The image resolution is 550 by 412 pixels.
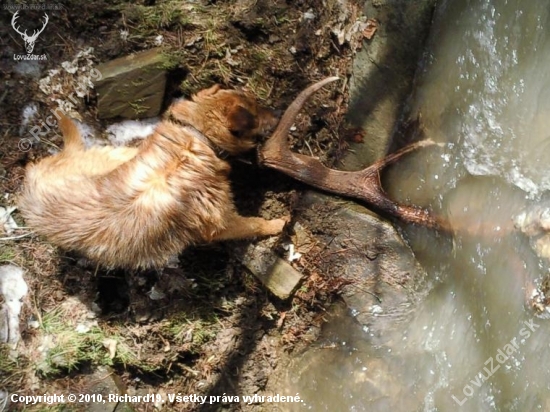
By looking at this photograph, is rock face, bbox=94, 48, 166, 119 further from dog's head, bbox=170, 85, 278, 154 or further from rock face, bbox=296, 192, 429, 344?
rock face, bbox=296, 192, 429, 344

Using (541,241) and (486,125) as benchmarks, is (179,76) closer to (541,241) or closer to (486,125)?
(486,125)

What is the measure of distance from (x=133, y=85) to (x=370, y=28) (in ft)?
6.59

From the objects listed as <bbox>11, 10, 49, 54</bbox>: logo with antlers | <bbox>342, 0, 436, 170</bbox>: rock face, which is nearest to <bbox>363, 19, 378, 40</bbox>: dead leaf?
<bbox>342, 0, 436, 170</bbox>: rock face

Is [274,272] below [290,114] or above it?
below

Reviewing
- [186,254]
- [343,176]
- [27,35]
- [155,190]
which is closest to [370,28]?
[343,176]

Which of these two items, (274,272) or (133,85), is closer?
(133,85)

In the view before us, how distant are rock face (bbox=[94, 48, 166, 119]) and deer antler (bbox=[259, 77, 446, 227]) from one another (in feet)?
3.39

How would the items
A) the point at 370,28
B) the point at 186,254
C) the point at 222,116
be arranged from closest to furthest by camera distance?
the point at 222,116 → the point at 370,28 → the point at 186,254

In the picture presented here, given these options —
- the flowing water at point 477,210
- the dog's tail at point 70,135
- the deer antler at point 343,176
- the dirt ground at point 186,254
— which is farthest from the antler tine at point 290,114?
the dog's tail at point 70,135

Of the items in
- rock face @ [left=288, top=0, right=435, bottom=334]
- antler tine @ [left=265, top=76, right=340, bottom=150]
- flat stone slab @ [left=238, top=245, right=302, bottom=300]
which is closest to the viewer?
antler tine @ [left=265, top=76, right=340, bottom=150]

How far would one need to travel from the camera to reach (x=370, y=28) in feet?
15.2

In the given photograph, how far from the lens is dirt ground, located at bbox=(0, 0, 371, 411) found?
4.77 metres

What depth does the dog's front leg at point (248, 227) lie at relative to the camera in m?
4.60

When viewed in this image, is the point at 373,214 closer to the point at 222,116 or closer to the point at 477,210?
the point at 477,210
